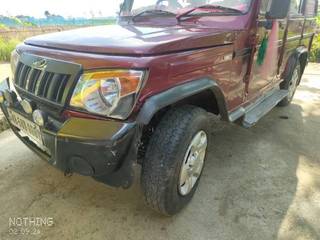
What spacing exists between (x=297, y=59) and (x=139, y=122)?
11.8 ft

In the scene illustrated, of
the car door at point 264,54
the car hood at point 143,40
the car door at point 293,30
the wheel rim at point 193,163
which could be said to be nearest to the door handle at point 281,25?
the car door at point 264,54

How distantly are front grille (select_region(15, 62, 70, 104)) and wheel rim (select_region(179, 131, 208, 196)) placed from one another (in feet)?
3.07

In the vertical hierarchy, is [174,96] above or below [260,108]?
above

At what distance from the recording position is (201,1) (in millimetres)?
2639

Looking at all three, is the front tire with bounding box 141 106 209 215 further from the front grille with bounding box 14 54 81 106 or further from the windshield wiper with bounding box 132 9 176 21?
the windshield wiper with bounding box 132 9 176 21

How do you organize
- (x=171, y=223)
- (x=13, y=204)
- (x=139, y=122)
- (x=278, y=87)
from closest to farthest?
(x=139, y=122) → (x=171, y=223) → (x=13, y=204) → (x=278, y=87)

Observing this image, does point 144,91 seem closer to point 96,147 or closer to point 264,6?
point 96,147

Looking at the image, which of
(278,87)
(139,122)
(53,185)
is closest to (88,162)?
(139,122)

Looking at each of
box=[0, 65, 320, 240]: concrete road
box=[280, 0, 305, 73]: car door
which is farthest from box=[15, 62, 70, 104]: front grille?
box=[280, 0, 305, 73]: car door

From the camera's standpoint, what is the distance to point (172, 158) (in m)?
1.82

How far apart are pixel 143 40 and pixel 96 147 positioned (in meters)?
0.76

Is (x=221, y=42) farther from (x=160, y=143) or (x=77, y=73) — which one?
(x=77, y=73)
